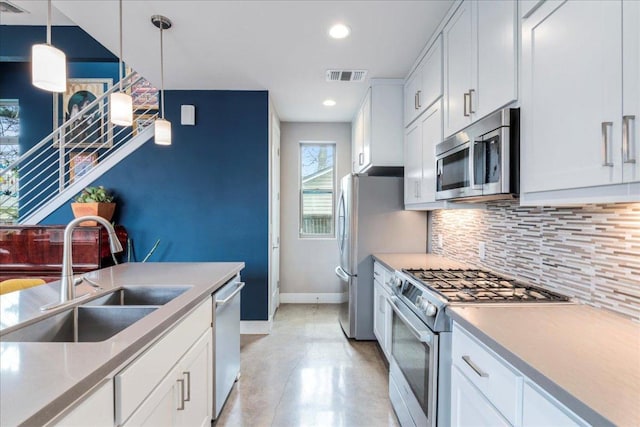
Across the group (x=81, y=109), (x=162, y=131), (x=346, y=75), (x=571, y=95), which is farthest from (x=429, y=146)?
(x=81, y=109)

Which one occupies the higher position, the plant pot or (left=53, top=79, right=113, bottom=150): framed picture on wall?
(left=53, top=79, right=113, bottom=150): framed picture on wall

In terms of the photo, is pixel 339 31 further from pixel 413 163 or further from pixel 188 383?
pixel 188 383

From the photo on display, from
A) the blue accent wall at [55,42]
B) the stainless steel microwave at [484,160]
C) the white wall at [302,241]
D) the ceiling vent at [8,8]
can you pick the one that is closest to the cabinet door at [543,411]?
the stainless steel microwave at [484,160]

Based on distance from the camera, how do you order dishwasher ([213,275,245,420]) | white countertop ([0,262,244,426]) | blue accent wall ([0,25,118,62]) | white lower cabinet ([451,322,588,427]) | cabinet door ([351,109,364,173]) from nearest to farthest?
white countertop ([0,262,244,426]), white lower cabinet ([451,322,588,427]), dishwasher ([213,275,245,420]), cabinet door ([351,109,364,173]), blue accent wall ([0,25,118,62])

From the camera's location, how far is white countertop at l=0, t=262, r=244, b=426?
67cm

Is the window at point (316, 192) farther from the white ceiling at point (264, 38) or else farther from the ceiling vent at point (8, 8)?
the ceiling vent at point (8, 8)

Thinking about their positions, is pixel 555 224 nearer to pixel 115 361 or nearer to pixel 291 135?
pixel 115 361

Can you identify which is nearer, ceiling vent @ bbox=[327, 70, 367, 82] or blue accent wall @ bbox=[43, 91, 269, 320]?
ceiling vent @ bbox=[327, 70, 367, 82]

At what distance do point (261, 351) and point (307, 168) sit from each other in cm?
274

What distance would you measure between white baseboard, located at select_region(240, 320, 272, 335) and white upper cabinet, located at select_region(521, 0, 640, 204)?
3.02 meters

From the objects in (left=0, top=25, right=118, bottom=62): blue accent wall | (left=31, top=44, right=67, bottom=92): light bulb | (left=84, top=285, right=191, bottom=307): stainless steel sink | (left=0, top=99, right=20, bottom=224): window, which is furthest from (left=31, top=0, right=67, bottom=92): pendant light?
(left=0, top=99, right=20, bottom=224): window

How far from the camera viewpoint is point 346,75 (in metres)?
3.12

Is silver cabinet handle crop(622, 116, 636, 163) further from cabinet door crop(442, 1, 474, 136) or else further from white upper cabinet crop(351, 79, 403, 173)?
white upper cabinet crop(351, 79, 403, 173)

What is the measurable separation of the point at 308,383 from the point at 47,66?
252cm
